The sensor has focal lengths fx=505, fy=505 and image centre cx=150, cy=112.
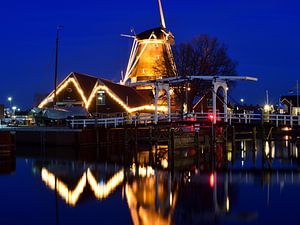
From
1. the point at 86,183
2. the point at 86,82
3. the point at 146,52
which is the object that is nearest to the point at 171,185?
the point at 86,183

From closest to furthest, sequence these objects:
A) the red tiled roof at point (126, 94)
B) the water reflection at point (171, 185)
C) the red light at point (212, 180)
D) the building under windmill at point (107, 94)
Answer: the water reflection at point (171, 185)
the red light at point (212, 180)
the building under windmill at point (107, 94)
the red tiled roof at point (126, 94)

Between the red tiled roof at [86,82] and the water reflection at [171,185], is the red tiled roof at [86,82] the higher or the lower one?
the higher one

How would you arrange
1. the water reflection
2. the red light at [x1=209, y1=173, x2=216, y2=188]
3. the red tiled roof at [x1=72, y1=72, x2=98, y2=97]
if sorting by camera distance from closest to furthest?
the water reflection
the red light at [x1=209, y1=173, x2=216, y2=188]
the red tiled roof at [x1=72, y1=72, x2=98, y2=97]

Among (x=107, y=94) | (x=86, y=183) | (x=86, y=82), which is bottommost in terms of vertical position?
(x=86, y=183)

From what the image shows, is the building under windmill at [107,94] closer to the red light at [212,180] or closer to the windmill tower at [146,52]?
the windmill tower at [146,52]

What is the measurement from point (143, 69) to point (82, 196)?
5524cm

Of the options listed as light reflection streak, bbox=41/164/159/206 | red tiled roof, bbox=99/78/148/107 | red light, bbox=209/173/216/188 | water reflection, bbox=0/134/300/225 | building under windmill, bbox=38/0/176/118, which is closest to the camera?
water reflection, bbox=0/134/300/225

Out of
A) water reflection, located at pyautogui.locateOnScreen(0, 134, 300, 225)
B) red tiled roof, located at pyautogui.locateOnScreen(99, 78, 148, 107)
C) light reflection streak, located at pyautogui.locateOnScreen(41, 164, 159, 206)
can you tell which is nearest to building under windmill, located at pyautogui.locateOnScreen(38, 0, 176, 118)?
red tiled roof, located at pyautogui.locateOnScreen(99, 78, 148, 107)

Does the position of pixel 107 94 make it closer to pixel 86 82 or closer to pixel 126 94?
pixel 126 94

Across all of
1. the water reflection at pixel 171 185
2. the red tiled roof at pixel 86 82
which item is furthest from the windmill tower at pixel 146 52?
the water reflection at pixel 171 185

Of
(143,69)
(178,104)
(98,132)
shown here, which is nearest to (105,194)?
(98,132)

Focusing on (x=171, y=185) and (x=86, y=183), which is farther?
(x=86, y=183)

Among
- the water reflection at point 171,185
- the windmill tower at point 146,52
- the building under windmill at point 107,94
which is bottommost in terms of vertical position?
the water reflection at point 171,185

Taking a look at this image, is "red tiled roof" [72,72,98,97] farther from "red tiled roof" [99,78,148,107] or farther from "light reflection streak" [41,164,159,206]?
"light reflection streak" [41,164,159,206]
